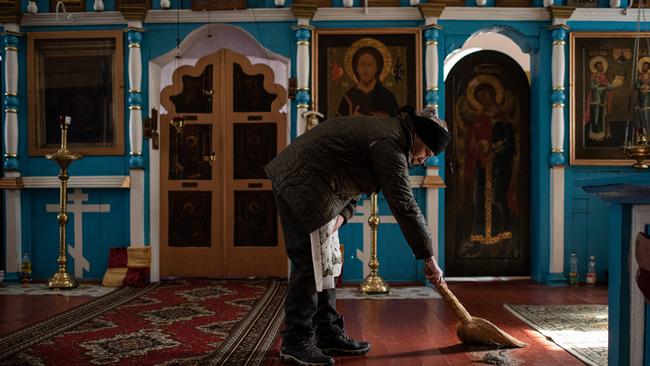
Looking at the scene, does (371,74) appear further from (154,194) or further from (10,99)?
(10,99)

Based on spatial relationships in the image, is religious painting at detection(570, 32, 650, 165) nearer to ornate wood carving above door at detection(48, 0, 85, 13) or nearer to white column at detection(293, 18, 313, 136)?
white column at detection(293, 18, 313, 136)

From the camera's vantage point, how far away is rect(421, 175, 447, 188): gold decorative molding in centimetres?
570

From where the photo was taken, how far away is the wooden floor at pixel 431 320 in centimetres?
309

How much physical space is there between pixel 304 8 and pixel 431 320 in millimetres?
3170

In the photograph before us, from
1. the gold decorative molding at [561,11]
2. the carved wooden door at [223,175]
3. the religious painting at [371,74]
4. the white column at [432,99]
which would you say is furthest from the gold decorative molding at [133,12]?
the gold decorative molding at [561,11]

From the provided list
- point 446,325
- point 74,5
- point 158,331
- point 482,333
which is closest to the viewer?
point 482,333

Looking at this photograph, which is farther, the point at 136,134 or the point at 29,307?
Answer: the point at 136,134

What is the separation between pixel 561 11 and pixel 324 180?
402cm

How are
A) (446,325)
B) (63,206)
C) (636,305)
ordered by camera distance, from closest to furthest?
(636,305), (446,325), (63,206)

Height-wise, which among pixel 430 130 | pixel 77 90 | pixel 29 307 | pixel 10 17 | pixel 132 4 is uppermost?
pixel 132 4

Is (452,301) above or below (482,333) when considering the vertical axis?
above

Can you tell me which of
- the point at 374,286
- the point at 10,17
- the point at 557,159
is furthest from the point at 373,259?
the point at 10,17

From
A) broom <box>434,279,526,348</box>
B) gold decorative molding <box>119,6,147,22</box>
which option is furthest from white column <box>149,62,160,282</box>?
broom <box>434,279,526,348</box>

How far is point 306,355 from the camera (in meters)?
2.85
